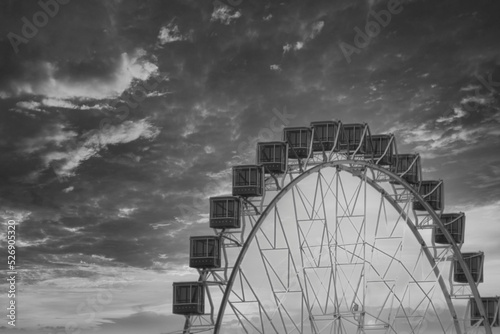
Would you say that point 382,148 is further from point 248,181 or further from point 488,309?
point 488,309

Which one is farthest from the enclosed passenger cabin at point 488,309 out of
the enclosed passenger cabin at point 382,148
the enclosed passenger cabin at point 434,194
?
the enclosed passenger cabin at point 382,148

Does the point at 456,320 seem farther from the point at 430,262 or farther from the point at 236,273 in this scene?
the point at 236,273

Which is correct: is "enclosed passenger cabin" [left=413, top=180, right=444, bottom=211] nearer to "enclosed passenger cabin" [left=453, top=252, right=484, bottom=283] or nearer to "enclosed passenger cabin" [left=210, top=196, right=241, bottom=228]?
"enclosed passenger cabin" [left=453, top=252, right=484, bottom=283]

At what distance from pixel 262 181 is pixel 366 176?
12.3 m

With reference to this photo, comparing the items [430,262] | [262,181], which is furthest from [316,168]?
[430,262]

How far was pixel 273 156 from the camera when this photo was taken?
57062mm

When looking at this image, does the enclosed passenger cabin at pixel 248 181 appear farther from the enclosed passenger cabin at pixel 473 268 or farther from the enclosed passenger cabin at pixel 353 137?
the enclosed passenger cabin at pixel 473 268

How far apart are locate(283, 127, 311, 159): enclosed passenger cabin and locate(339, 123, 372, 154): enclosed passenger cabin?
158 inches

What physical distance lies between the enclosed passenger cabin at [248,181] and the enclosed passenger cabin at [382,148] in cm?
1467

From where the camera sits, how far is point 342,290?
6212cm

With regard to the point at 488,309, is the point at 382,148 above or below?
above

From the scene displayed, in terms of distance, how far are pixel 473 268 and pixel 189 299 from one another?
102ft

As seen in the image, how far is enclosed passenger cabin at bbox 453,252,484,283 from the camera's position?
74.4m

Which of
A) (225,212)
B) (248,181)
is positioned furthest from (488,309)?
(225,212)
